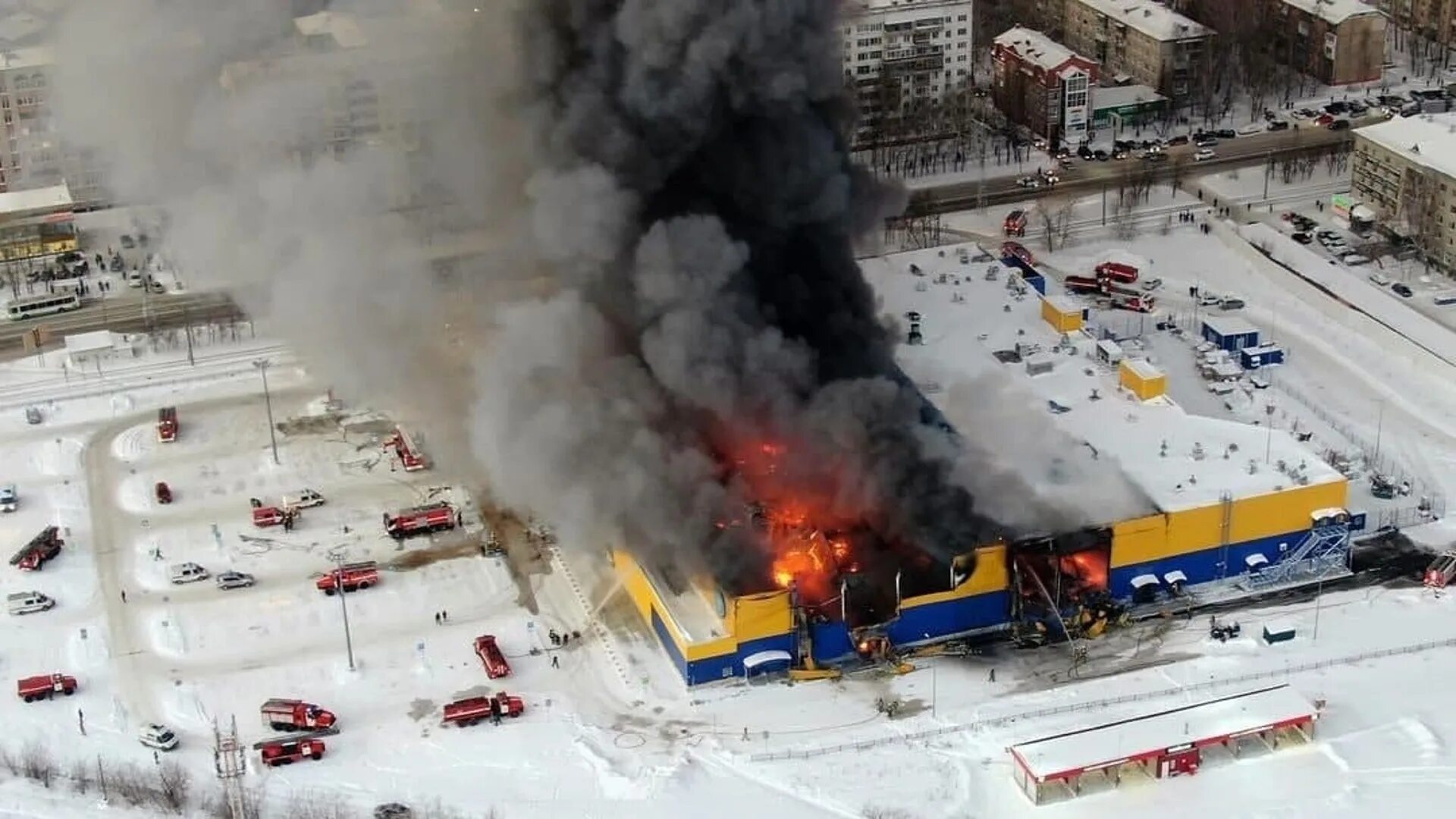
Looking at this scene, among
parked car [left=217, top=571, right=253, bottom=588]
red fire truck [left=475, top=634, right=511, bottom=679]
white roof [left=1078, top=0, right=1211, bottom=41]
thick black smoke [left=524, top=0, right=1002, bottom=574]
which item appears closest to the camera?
thick black smoke [left=524, top=0, right=1002, bottom=574]

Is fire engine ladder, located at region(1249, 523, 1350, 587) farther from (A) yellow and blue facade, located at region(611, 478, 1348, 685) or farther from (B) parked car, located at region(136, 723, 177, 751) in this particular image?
(B) parked car, located at region(136, 723, 177, 751)

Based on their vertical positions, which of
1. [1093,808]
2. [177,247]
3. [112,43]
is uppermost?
[112,43]

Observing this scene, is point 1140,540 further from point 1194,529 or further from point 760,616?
point 760,616

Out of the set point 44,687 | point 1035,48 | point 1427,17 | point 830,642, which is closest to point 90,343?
point 44,687

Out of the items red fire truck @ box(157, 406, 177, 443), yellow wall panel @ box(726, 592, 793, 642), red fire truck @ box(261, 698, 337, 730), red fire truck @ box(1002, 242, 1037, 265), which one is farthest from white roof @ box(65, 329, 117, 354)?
red fire truck @ box(1002, 242, 1037, 265)

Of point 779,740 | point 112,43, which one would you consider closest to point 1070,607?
point 779,740

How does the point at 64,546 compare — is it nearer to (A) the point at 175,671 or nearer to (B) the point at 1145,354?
(A) the point at 175,671
